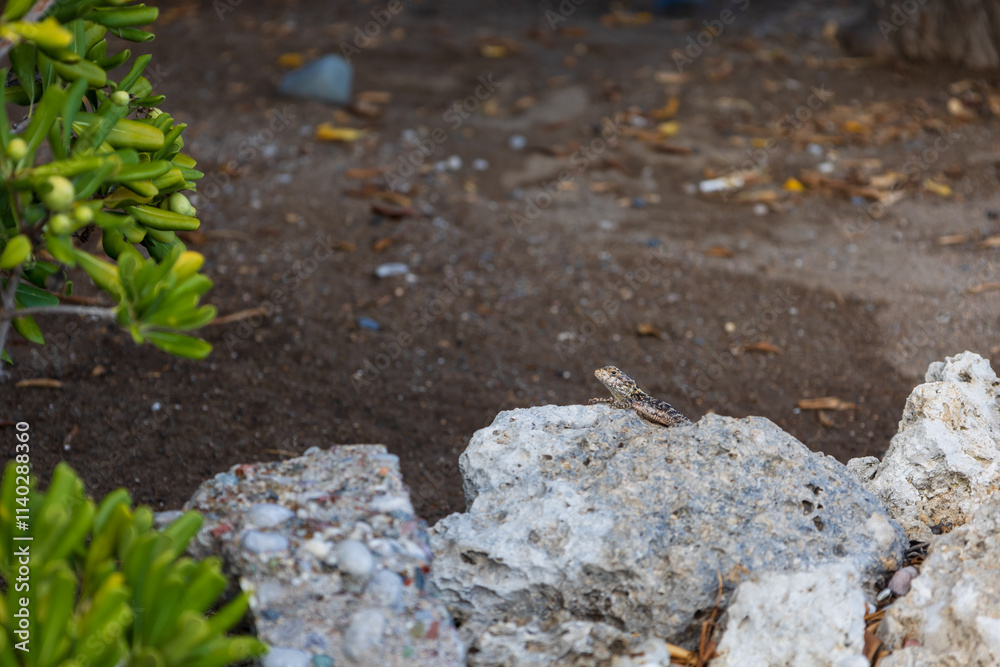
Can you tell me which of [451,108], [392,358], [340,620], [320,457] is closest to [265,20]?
[451,108]

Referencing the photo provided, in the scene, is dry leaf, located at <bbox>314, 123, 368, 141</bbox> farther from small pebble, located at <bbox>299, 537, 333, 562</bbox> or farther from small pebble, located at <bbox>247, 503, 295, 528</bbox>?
small pebble, located at <bbox>299, 537, 333, 562</bbox>

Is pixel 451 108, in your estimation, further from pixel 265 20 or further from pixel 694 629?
pixel 694 629

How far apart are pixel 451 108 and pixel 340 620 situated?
6776 millimetres

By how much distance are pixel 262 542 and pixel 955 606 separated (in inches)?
73.5

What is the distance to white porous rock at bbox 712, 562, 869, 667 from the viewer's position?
216cm

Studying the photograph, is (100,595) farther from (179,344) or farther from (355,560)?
(355,560)

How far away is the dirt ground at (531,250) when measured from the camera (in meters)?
4.53

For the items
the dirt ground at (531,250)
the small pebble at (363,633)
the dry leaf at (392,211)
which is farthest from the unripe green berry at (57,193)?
the dry leaf at (392,211)

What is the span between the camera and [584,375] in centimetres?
504

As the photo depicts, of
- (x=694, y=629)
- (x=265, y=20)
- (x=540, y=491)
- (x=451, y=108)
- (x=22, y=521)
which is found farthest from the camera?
(x=265, y=20)

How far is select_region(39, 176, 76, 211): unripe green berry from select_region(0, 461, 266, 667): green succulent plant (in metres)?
0.57

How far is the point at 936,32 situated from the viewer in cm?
905

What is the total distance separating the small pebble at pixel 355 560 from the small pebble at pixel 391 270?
3.68 meters

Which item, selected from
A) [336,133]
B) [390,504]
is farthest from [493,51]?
[390,504]
